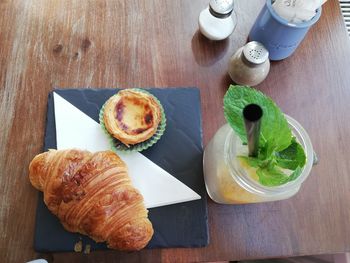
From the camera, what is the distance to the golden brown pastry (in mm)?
753

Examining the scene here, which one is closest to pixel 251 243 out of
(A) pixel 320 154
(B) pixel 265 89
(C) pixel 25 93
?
(A) pixel 320 154

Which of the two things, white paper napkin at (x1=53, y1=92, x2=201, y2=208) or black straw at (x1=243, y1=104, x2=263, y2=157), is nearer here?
black straw at (x1=243, y1=104, x2=263, y2=157)

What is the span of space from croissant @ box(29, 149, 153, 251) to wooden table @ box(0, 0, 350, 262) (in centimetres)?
9

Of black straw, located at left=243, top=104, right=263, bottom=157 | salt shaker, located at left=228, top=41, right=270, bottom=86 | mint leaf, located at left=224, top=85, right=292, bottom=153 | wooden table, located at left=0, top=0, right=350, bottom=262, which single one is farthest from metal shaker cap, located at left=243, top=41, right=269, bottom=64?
black straw, located at left=243, top=104, right=263, bottom=157

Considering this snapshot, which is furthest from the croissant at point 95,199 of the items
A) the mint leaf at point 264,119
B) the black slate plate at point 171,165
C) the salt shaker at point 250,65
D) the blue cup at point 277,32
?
the blue cup at point 277,32

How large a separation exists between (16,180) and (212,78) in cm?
52

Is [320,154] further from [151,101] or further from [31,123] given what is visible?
[31,123]

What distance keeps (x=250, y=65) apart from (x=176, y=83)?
0.62 ft

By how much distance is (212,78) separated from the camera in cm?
87

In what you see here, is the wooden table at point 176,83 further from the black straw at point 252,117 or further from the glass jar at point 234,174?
the black straw at point 252,117

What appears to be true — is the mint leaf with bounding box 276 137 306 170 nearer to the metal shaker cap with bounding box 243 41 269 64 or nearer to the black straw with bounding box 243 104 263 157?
the black straw with bounding box 243 104 263 157

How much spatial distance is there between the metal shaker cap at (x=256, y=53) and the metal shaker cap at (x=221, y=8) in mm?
100

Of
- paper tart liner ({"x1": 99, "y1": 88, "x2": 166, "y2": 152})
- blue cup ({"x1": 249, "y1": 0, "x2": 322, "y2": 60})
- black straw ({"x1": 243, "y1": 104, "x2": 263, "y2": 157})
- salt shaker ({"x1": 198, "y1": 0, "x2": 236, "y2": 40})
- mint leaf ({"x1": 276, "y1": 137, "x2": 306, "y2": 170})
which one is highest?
salt shaker ({"x1": 198, "y1": 0, "x2": 236, "y2": 40})

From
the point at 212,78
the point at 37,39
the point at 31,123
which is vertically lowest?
the point at 31,123
